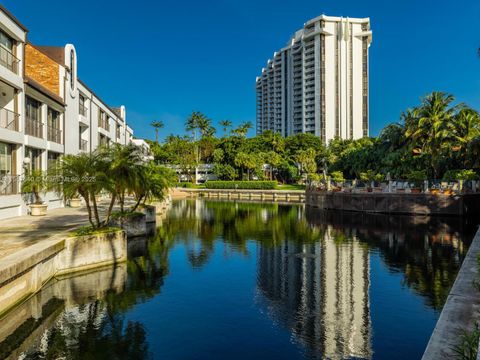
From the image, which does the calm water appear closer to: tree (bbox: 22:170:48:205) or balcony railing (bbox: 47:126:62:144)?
Result: tree (bbox: 22:170:48:205)

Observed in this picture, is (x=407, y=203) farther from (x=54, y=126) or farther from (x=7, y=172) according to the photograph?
(x=7, y=172)

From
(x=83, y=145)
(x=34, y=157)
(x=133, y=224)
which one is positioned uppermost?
(x=83, y=145)

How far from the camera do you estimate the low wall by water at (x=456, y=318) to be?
669cm

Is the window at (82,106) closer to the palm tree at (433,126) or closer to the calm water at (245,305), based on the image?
the calm water at (245,305)

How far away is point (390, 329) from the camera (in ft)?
35.2

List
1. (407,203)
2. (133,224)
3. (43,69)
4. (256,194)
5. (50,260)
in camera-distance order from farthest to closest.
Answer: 1. (256,194)
2. (407,203)
3. (43,69)
4. (133,224)
5. (50,260)

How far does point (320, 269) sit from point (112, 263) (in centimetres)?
963

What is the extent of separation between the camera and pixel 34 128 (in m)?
28.8

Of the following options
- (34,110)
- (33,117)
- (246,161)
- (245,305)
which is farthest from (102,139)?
(246,161)

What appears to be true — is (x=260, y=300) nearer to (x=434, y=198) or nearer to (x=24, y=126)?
(x=24, y=126)

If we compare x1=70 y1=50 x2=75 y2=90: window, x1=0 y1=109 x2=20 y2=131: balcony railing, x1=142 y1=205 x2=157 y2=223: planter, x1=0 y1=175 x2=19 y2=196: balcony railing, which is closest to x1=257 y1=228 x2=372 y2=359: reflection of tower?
x1=142 y1=205 x2=157 y2=223: planter

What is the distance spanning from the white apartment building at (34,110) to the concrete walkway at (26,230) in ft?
8.11

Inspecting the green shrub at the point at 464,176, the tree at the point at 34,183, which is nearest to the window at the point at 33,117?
the tree at the point at 34,183

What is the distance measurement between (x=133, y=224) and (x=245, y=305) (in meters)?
13.8
